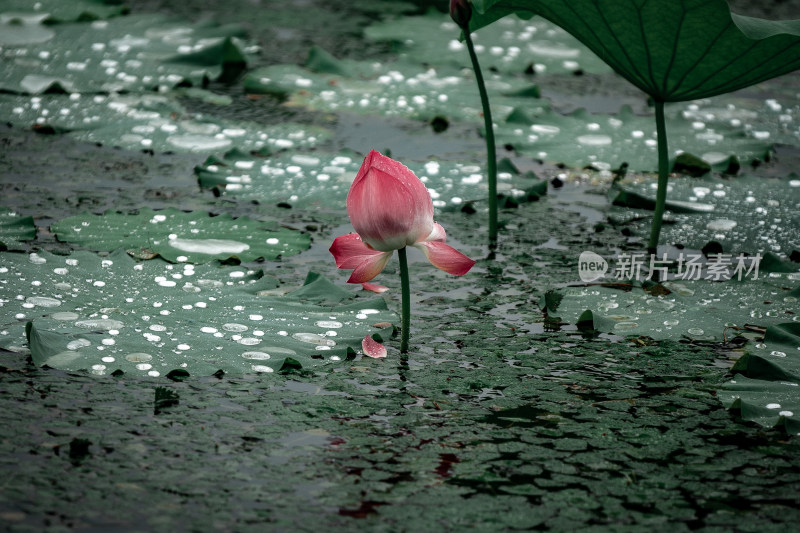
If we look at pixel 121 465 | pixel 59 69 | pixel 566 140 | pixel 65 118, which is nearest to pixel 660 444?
pixel 121 465

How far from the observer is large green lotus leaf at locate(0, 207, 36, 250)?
2.14 m

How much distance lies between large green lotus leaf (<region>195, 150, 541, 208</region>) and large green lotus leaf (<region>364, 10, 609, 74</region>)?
109 cm

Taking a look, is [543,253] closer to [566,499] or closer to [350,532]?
[566,499]

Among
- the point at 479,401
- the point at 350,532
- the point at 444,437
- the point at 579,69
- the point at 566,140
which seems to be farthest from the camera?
the point at 579,69

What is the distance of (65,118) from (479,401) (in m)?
1.94

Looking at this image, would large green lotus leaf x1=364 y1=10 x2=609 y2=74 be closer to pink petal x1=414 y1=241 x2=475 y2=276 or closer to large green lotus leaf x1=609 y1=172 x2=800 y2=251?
large green lotus leaf x1=609 y1=172 x2=800 y2=251

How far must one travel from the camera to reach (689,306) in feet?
6.33

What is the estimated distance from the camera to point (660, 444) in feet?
4.86

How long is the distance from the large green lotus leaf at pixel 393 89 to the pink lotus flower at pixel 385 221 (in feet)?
5.08

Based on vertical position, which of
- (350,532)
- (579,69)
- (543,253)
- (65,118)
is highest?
(579,69)

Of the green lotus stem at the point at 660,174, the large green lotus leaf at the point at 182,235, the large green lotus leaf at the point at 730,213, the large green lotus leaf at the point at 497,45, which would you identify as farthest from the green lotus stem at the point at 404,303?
the large green lotus leaf at the point at 497,45

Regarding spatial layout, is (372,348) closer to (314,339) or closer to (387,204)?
(314,339)

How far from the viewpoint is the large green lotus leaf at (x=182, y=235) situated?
2129 millimetres

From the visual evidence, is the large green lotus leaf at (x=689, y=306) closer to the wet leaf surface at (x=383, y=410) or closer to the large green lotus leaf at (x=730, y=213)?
the wet leaf surface at (x=383, y=410)
